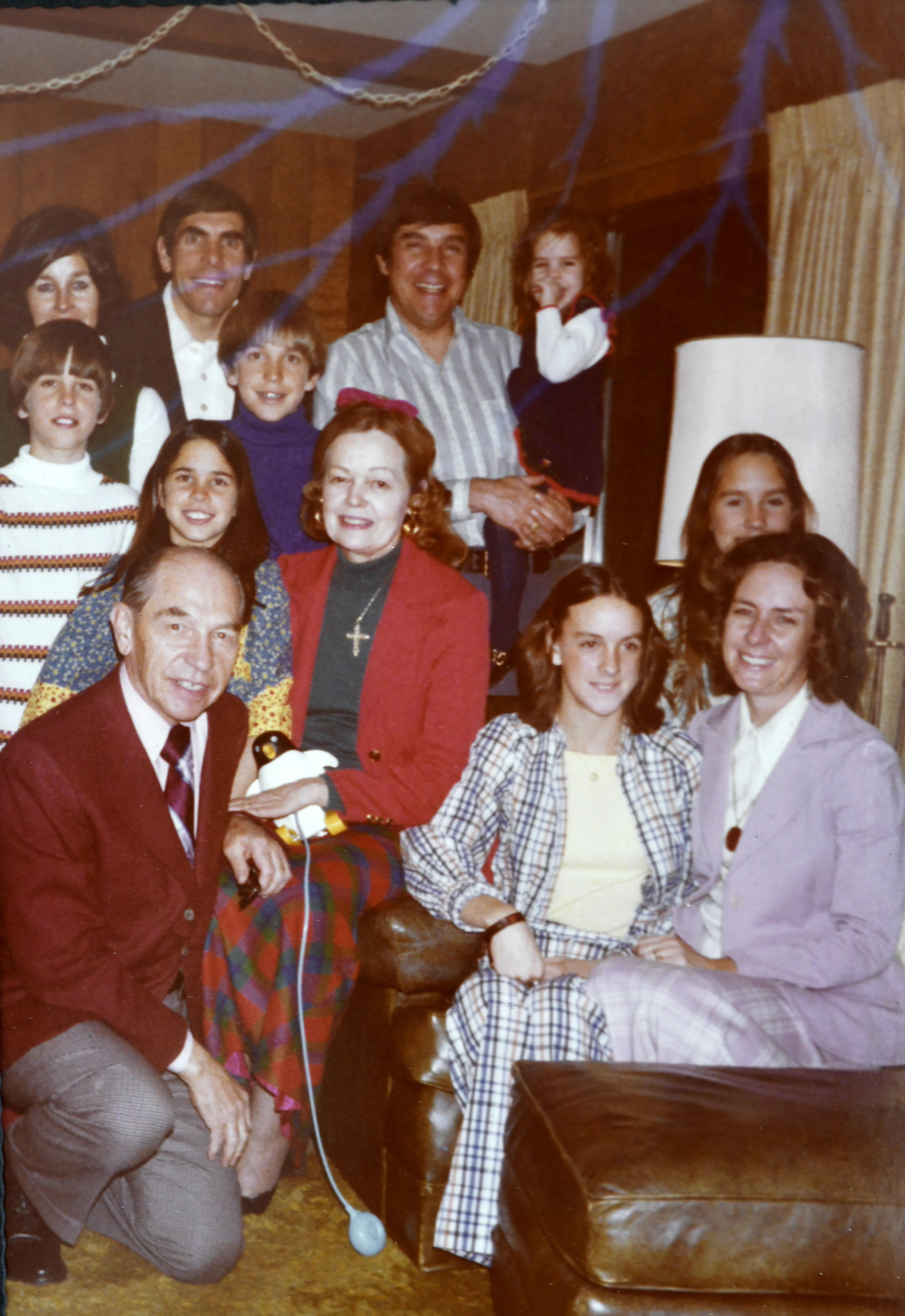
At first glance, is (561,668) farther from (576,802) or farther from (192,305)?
(192,305)

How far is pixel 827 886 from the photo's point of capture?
1.93m

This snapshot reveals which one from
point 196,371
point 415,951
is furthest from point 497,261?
point 415,951

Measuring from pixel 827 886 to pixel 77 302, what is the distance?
1.54 m

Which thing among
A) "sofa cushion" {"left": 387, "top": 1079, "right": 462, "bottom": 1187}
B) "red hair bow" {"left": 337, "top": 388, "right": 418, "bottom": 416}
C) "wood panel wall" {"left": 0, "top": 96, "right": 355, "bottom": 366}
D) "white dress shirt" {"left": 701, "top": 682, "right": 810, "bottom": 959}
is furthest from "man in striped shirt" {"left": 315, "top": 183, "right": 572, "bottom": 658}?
"sofa cushion" {"left": 387, "top": 1079, "right": 462, "bottom": 1187}

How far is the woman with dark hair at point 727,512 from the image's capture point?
6.96 feet

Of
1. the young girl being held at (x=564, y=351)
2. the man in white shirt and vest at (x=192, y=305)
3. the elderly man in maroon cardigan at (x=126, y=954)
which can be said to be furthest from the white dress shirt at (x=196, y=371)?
the young girl being held at (x=564, y=351)

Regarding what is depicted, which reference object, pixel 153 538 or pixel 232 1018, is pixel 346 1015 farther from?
pixel 153 538

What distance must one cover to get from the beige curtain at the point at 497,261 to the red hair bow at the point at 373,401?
0.63 feet

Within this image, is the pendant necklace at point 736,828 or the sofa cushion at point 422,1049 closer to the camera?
the sofa cushion at point 422,1049

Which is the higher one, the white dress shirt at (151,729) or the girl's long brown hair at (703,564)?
the girl's long brown hair at (703,564)

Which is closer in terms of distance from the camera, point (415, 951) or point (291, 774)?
point (415, 951)

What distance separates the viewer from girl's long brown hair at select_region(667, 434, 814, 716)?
209 centimetres

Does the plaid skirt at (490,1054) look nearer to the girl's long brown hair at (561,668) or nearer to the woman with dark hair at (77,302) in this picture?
the girl's long brown hair at (561,668)

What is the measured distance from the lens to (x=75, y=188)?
1874mm
